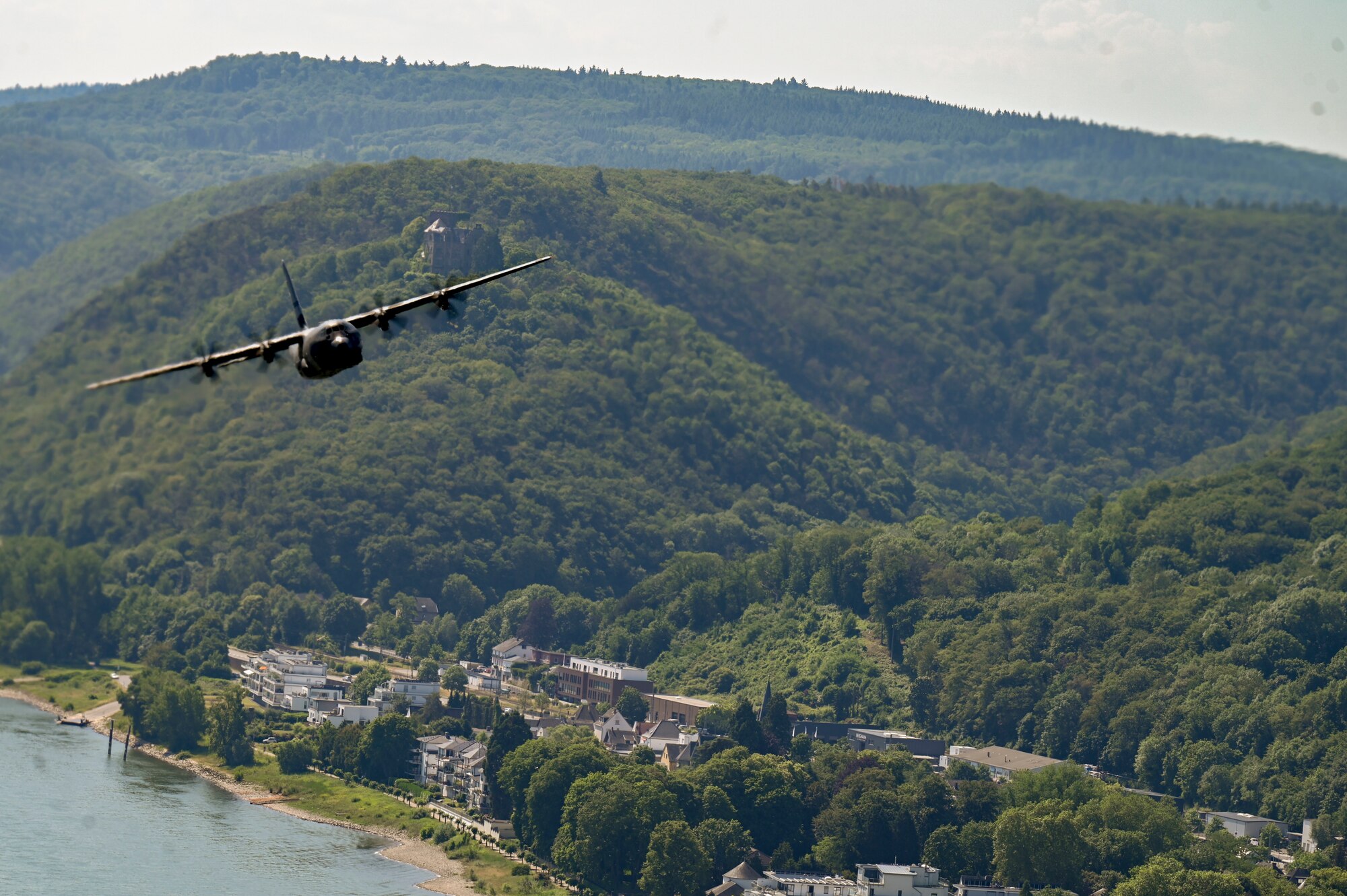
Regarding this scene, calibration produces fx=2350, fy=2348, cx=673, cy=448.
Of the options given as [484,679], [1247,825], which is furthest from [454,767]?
[1247,825]

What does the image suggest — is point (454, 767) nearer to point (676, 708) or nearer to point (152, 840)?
point (152, 840)

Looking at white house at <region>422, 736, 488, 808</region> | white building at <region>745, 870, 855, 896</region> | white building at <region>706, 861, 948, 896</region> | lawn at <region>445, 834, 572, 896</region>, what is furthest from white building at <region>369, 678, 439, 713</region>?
white building at <region>745, 870, 855, 896</region>

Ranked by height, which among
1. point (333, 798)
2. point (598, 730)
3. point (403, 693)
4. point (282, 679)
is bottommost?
point (333, 798)

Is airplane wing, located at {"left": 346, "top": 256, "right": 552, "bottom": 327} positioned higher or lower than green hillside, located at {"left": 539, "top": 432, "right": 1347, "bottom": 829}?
higher

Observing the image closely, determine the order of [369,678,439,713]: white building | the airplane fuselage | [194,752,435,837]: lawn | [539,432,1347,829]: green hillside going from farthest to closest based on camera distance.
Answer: [369,678,439,713]: white building < [539,432,1347,829]: green hillside < [194,752,435,837]: lawn < the airplane fuselage

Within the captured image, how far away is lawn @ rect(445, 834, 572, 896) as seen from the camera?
104625 mm

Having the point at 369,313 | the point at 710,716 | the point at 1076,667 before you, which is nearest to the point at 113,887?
the point at 710,716

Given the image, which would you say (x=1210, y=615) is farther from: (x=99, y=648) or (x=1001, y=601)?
(x=99, y=648)

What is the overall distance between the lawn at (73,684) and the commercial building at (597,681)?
29.2m

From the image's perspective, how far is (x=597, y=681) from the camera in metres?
156

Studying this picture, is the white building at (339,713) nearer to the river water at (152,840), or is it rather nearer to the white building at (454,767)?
the white building at (454,767)

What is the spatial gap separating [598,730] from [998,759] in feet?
75.6

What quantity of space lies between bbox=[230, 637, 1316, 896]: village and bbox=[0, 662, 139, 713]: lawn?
847 centimetres

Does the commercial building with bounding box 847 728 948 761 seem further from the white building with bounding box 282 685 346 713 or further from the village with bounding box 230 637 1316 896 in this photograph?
the white building with bounding box 282 685 346 713
